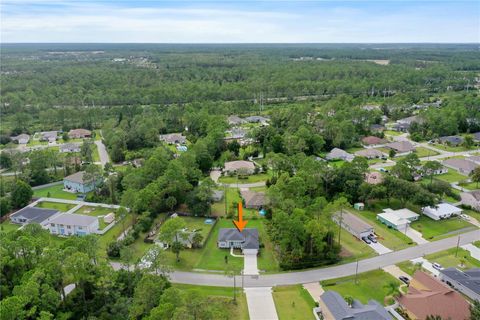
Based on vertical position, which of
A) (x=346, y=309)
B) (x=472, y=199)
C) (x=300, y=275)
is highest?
(x=346, y=309)

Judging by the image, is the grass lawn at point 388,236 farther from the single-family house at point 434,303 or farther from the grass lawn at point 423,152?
the grass lawn at point 423,152

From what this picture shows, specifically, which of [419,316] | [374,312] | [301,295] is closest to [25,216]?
[301,295]

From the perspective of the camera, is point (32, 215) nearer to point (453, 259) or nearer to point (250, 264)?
point (250, 264)

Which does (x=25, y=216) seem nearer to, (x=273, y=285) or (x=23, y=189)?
(x=23, y=189)

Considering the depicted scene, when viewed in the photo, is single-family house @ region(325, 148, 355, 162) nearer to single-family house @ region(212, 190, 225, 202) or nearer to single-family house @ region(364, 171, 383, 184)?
single-family house @ region(364, 171, 383, 184)

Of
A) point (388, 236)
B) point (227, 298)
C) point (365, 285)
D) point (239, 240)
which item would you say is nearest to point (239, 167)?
point (239, 240)
